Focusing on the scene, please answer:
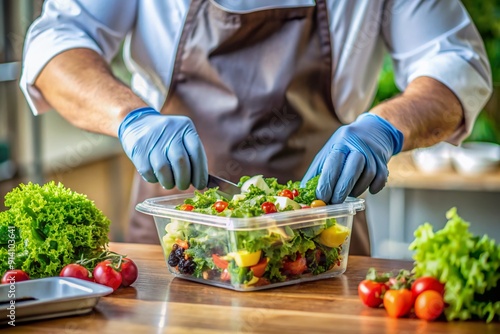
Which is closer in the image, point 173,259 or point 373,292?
point 373,292

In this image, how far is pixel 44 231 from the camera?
1550 millimetres

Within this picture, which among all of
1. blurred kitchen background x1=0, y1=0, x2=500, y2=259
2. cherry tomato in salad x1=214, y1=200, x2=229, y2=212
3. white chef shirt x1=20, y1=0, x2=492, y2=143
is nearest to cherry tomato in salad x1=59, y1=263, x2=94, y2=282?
cherry tomato in salad x1=214, y1=200, x2=229, y2=212

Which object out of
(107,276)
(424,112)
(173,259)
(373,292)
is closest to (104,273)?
(107,276)

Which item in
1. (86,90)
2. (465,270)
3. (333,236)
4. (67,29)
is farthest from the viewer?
(67,29)

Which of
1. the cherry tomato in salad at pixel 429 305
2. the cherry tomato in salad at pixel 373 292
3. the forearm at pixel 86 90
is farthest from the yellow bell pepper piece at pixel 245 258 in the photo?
the forearm at pixel 86 90

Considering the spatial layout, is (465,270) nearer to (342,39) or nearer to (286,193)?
(286,193)

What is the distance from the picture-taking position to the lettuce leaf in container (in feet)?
5.03

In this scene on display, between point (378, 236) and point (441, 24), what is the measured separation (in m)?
2.22

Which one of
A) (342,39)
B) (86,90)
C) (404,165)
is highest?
(342,39)

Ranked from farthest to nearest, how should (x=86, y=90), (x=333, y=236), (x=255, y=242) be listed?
(x=86, y=90)
(x=333, y=236)
(x=255, y=242)

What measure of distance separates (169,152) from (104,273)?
0.33 meters

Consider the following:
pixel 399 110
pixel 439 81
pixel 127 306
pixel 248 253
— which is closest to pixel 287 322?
pixel 248 253

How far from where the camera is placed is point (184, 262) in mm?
1557

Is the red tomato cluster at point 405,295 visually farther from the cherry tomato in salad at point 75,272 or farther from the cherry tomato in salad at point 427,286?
the cherry tomato in salad at point 75,272
